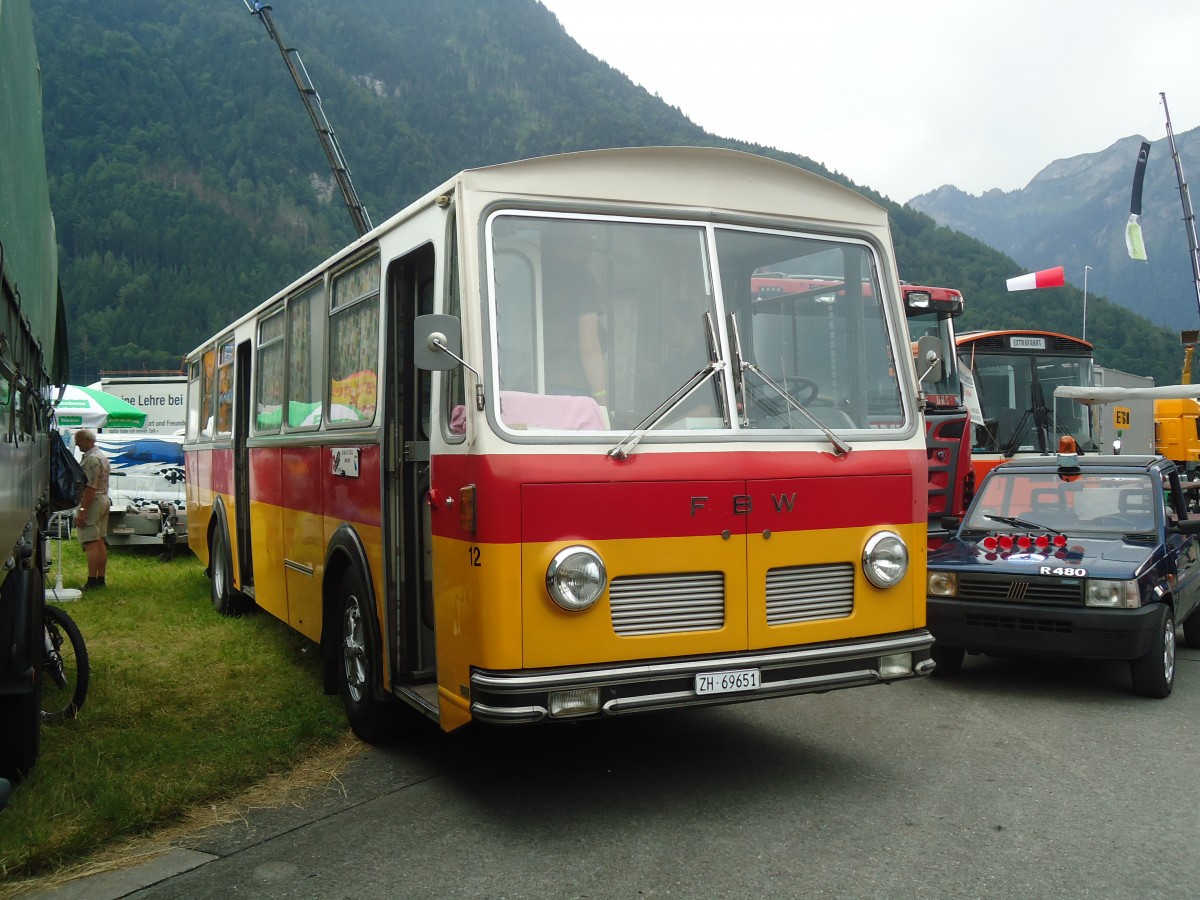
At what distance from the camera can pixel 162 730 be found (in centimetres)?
690

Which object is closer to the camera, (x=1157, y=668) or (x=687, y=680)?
(x=687, y=680)

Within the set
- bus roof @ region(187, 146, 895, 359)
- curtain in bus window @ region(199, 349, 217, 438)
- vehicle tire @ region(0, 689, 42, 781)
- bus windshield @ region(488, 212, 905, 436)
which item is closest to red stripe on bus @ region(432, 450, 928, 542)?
bus windshield @ region(488, 212, 905, 436)

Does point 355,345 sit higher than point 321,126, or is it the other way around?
point 321,126

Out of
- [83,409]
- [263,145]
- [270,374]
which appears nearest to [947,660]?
[270,374]

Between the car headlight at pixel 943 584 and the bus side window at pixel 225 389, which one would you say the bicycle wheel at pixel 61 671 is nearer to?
the bus side window at pixel 225 389

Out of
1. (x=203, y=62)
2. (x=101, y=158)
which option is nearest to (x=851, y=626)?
(x=101, y=158)

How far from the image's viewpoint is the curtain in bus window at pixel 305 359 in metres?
7.75

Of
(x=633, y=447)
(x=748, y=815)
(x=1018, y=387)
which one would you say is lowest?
(x=748, y=815)

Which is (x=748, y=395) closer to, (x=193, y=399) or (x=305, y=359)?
(x=305, y=359)

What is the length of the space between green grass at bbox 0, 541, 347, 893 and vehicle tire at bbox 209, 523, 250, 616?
24 cm

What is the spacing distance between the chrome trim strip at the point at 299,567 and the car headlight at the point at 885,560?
374cm

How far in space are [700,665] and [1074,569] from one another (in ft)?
12.1

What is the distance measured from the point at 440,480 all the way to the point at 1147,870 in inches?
132

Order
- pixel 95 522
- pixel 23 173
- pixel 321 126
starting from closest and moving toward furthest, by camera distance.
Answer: pixel 23 173 < pixel 95 522 < pixel 321 126
